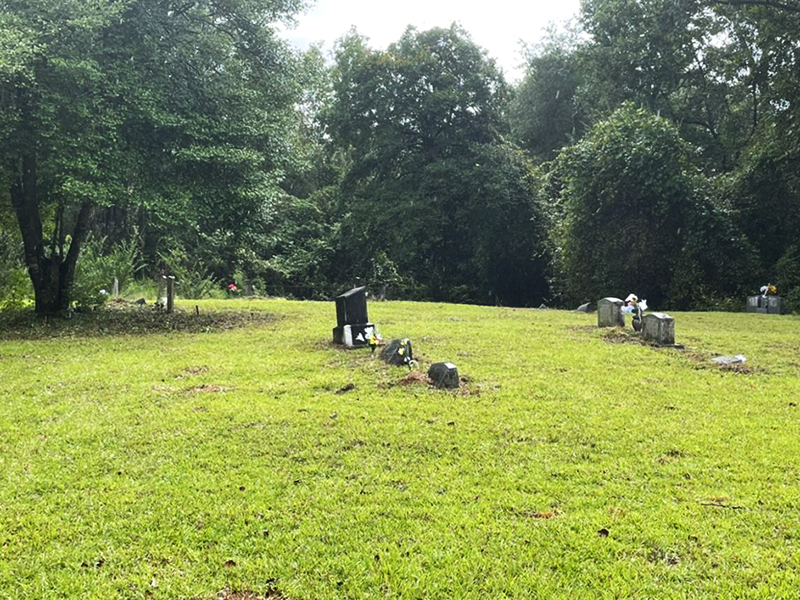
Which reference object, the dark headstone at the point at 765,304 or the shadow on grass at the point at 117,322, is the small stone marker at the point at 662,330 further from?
the dark headstone at the point at 765,304

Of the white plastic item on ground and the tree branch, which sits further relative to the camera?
the tree branch

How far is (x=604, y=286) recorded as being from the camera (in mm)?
18891

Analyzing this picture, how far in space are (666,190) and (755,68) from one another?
458 centimetres

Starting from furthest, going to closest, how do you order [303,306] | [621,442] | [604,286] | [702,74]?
[702,74] → [604,286] → [303,306] → [621,442]

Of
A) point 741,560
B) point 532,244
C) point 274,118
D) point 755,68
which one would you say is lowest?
point 741,560

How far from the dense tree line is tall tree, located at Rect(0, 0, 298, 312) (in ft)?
0.13

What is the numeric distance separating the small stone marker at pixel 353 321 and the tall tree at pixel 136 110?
3.72m

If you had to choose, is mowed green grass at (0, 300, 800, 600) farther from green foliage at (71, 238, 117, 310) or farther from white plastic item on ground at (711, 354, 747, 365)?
green foliage at (71, 238, 117, 310)

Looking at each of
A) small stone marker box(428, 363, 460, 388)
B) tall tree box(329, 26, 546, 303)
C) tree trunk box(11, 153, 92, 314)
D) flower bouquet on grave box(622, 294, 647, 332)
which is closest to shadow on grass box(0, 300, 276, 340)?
tree trunk box(11, 153, 92, 314)

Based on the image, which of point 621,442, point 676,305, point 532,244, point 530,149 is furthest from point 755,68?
point 621,442

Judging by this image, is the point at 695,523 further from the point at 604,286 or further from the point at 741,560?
the point at 604,286

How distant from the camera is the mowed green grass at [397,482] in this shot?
9.27 feet

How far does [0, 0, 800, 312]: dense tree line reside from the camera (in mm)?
10102

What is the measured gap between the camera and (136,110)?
10.1m
